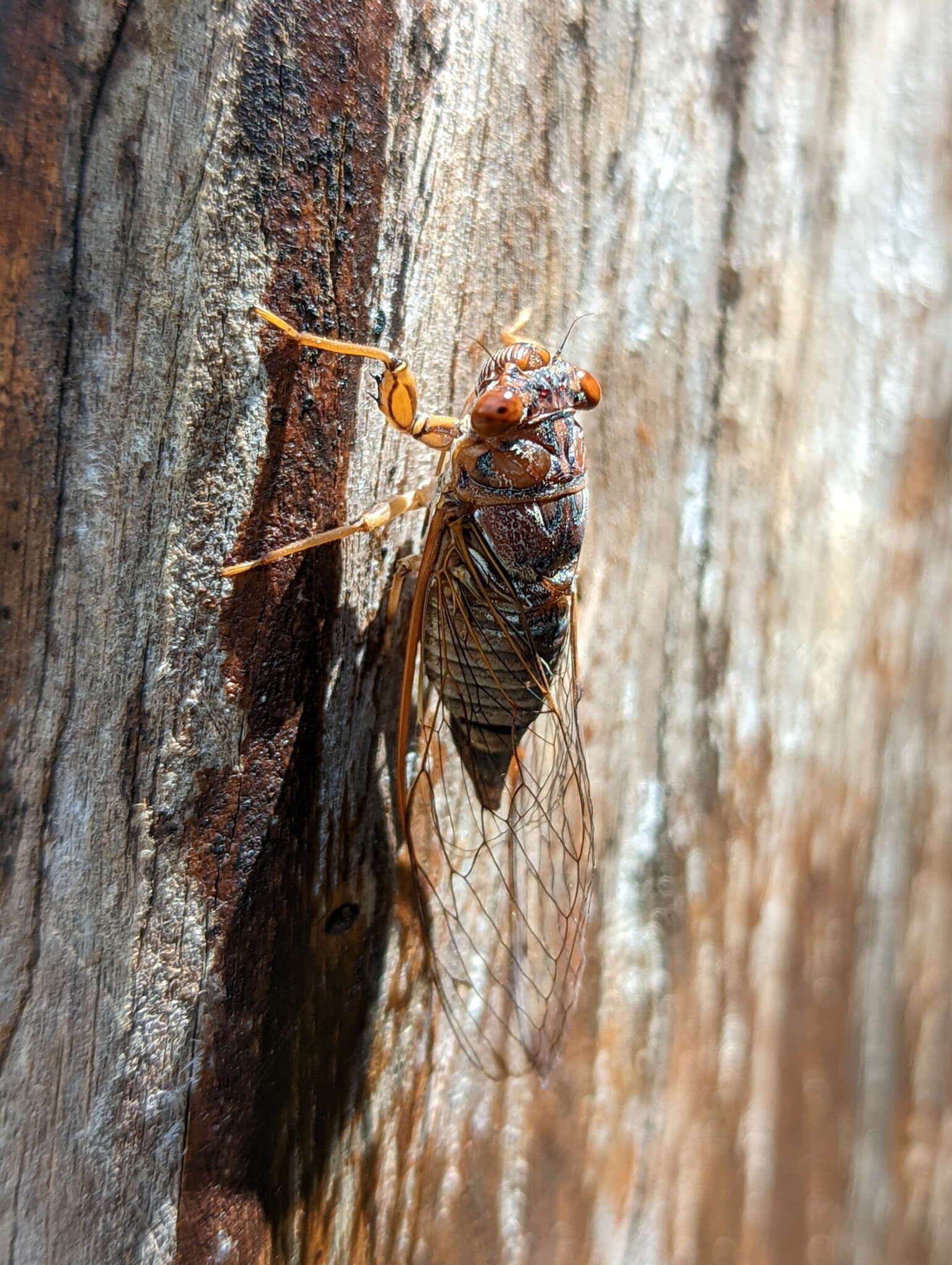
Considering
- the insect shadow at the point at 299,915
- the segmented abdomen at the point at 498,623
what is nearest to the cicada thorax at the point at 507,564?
the segmented abdomen at the point at 498,623

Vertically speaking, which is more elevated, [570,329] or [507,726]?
[570,329]

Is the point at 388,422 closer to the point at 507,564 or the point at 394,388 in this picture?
the point at 394,388

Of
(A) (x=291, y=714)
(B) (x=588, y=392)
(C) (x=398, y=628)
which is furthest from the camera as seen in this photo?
(B) (x=588, y=392)

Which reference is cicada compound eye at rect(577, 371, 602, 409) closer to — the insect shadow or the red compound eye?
the red compound eye

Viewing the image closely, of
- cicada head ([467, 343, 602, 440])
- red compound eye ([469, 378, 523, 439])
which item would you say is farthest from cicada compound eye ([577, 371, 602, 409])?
red compound eye ([469, 378, 523, 439])

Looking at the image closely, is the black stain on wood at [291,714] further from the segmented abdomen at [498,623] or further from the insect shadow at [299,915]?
the segmented abdomen at [498,623]

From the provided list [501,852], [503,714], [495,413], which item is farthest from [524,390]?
[501,852]

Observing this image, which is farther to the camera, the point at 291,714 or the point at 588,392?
the point at 588,392
